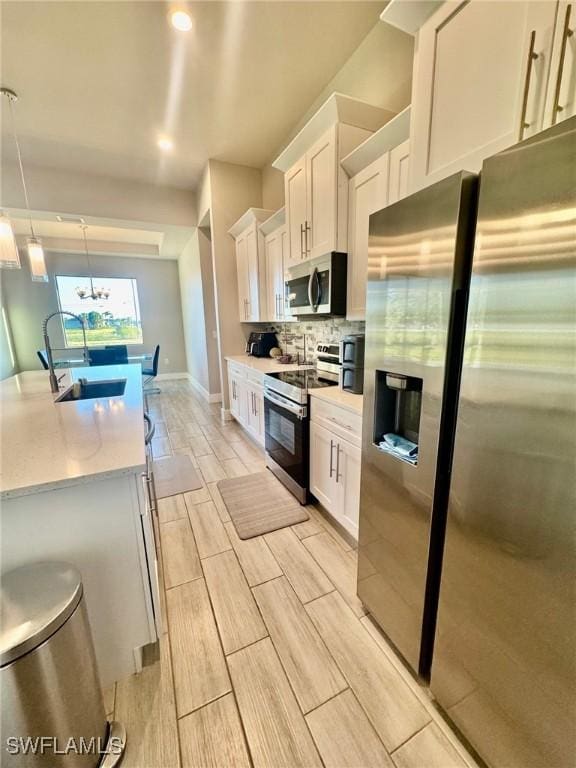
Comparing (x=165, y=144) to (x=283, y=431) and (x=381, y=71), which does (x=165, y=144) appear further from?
(x=283, y=431)

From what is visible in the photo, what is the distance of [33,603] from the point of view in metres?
0.84

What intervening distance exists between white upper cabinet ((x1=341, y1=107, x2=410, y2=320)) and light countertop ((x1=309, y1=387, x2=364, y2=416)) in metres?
0.52

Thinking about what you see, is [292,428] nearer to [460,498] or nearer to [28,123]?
[460,498]

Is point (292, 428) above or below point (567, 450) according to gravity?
below

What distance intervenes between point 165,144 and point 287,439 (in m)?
3.62

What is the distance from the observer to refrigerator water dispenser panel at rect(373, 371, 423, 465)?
118 cm

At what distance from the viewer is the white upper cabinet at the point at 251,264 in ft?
11.6

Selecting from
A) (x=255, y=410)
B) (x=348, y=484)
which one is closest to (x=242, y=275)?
(x=255, y=410)

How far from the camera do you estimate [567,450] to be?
68 cm

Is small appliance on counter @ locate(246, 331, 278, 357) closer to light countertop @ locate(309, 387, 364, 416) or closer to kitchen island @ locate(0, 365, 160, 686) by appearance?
light countertop @ locate(309, 387, 364, 416)

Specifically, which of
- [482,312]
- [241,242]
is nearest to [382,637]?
[482,312]

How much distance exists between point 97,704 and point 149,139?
4.53m

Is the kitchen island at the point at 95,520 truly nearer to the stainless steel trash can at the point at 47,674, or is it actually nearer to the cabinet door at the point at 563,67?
the stainless steel trash can at the point at 47,674

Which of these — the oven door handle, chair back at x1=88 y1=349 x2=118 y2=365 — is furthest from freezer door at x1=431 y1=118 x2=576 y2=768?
chair back at x1=88 y1=349 x2=118 y2=365
